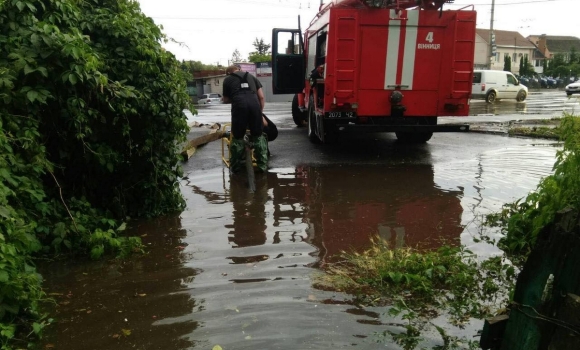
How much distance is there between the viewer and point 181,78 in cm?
642

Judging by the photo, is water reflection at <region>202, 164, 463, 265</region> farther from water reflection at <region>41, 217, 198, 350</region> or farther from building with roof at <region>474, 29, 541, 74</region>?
building with roof at <region>474, 29, 541, 74</region>

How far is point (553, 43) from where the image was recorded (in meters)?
98.8

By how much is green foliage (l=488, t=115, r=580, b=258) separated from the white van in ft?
86.9

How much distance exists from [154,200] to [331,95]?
4524 millimetres

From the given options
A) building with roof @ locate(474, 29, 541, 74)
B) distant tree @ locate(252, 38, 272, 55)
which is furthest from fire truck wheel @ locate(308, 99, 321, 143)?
distant tree @ locate(252, 38, 272, 55)

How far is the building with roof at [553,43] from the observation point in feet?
309

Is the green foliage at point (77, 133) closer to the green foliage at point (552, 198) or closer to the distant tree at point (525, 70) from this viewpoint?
the green foliage at point (552, 198)

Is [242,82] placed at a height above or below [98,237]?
above

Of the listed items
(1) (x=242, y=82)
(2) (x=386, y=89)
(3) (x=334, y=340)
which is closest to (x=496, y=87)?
(2) (x=386, y=89)

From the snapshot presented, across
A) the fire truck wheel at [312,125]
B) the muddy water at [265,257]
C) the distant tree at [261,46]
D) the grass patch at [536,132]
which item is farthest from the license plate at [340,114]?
the distant tree at [261,46]

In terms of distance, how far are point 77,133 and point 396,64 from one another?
6.41 meters

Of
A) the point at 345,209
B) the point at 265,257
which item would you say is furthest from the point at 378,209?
the point at 265,257

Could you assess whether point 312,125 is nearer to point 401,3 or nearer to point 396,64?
point 396,64

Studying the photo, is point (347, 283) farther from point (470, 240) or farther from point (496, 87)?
point (496, 87)
